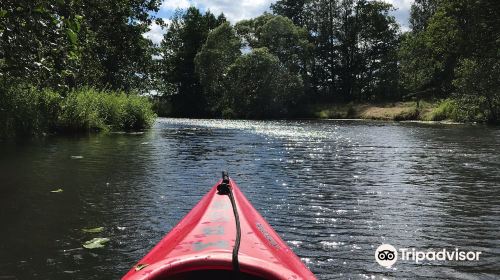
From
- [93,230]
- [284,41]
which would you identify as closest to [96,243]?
[93,230]

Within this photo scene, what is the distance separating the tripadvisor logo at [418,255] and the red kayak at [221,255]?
90.4 inches

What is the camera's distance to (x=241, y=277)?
3.35m

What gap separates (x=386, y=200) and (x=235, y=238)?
6.48 metres

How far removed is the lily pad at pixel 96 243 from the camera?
21.2 ft

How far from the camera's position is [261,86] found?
5938 cm

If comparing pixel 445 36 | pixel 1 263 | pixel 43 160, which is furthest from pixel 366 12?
pixel 1 263

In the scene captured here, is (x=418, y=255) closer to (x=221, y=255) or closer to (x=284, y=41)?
(x=221, y=255)

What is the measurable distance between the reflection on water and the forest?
2.42m

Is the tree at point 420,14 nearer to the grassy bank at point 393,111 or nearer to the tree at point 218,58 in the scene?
the grassy bank at point 393,111

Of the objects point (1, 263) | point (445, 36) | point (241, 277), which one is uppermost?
point (445, 36)

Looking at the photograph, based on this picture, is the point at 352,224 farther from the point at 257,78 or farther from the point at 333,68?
the point at 333,68

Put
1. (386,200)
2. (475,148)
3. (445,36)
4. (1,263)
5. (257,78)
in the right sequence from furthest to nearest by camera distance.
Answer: (257,78)
(445,36)
(475,148)
(386,200)
(1,263)

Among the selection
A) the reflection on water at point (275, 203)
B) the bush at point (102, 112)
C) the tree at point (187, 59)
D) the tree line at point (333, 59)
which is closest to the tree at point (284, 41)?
the tree line at point (333, 59)

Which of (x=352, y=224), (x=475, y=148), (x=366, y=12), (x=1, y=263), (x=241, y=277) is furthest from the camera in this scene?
(x=366, y=12)
